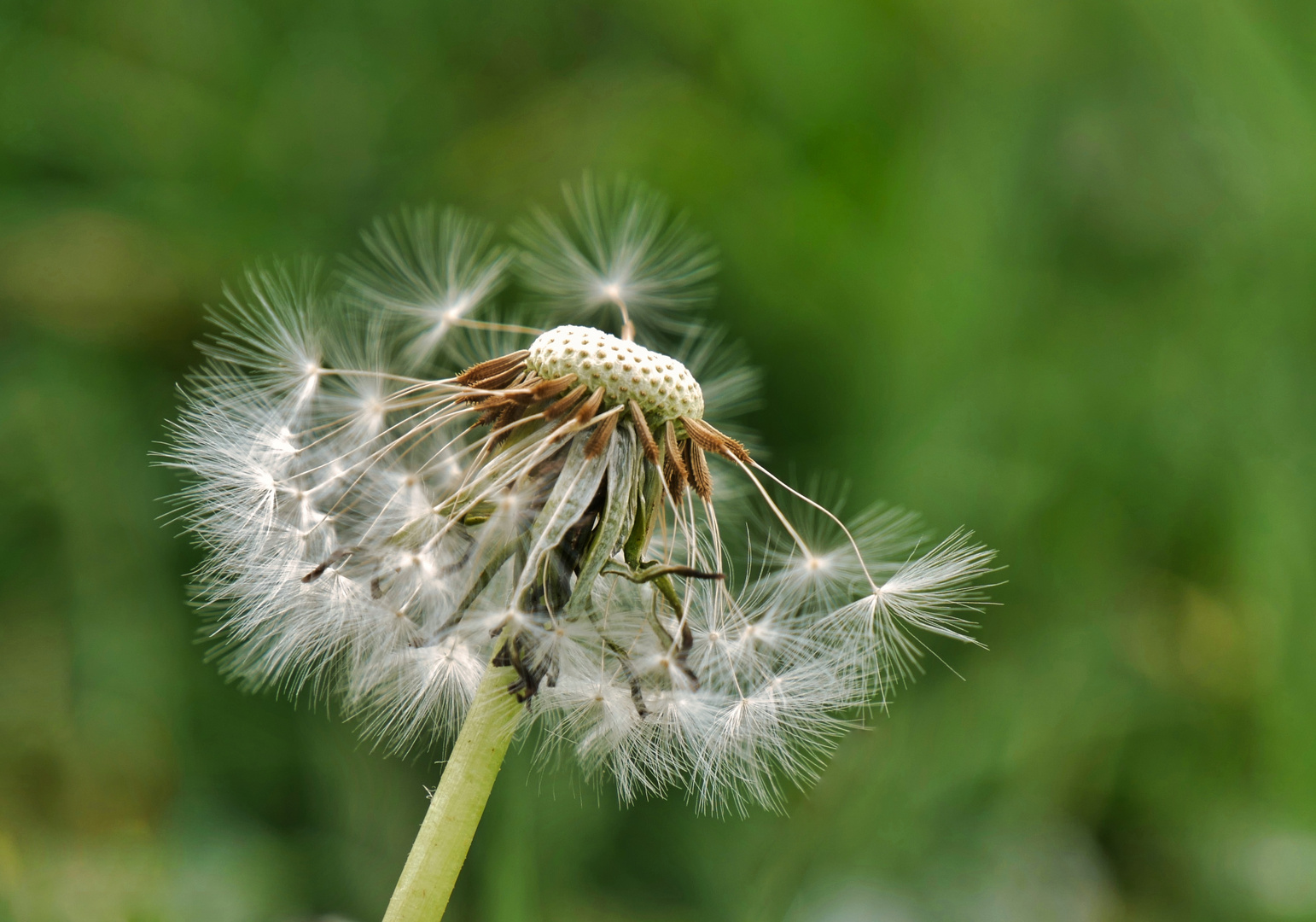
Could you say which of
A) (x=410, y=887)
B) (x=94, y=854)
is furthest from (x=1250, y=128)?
(x=94, y=854)

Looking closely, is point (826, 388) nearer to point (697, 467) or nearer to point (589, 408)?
point (697, 467)

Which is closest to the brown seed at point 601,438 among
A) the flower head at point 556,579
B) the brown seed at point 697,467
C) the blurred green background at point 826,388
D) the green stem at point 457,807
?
the flower head at point 556,579

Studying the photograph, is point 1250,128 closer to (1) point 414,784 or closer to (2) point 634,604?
(2) point 634,604

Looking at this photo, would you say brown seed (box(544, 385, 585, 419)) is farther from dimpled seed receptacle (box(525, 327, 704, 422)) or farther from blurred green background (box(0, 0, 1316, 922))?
blurred green background (box(0, 0, 1316, 922))

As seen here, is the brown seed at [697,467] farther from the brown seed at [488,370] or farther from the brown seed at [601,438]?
the brown seed at [488,370]

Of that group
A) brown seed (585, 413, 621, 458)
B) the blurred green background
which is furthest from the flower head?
the blurred green background
